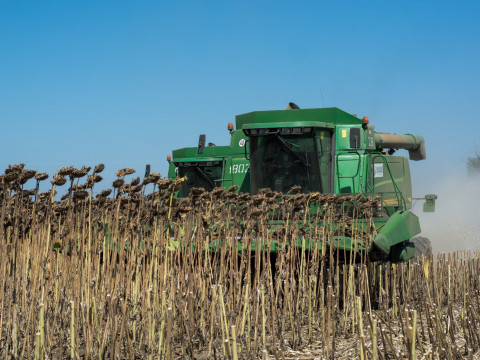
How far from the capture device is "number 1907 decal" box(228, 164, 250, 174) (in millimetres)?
9859

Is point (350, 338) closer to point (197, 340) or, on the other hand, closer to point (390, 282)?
point (197, 340)

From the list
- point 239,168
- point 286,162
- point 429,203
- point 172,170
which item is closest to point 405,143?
point 429,203

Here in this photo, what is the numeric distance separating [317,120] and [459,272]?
2764 mm

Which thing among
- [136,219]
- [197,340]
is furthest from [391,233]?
[136,219]

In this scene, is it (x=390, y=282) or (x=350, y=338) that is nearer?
(x=350, y=338)

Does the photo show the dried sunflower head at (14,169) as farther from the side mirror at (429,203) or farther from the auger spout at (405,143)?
the side mirror at (429,203)

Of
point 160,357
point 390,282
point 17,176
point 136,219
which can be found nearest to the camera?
point 17,176

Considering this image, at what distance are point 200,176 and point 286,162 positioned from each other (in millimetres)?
2828

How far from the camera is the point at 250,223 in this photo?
5.16 meters

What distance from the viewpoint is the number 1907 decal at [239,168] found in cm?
986

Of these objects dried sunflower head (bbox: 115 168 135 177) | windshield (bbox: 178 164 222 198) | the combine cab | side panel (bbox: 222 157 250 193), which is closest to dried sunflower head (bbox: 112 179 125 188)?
dried sunflower head (bbox: 115 168 135 177)

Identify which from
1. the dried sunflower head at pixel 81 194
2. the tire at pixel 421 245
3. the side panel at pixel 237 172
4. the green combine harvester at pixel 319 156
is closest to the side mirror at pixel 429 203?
the tire at pixel 421 245

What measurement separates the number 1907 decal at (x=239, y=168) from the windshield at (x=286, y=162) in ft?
3.63

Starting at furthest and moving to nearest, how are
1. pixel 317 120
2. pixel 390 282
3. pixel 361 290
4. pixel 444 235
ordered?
pixel 444 235 → pixel 317 120 → pixel 390 282 → pixel 361 290
